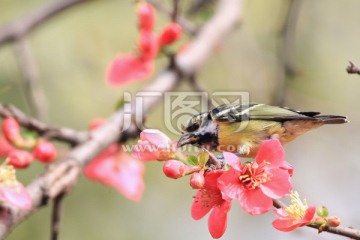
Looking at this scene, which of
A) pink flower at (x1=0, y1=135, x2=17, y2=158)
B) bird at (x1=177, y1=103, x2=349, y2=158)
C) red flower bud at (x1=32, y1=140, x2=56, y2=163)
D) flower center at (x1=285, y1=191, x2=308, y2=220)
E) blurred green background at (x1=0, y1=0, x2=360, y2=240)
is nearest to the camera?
flower center at (x1=285, y1=191, x2=308, y2=220)

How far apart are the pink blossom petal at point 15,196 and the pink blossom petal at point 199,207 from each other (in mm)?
469

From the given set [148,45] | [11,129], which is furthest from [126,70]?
[11,129]

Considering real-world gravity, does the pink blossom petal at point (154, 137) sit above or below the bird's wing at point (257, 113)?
above

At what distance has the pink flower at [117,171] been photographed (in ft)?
8.57

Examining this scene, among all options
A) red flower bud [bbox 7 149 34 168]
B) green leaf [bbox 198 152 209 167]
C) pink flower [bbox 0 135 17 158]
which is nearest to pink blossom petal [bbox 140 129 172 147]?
green leaf [bbox 198 152 209 167]

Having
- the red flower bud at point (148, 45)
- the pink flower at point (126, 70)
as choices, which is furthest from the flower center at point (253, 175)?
the pink flower at point (126, 70)

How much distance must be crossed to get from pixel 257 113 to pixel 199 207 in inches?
16.3

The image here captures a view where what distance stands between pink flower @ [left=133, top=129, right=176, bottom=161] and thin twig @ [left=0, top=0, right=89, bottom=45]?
1.79 metres

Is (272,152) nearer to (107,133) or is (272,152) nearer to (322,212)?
(322,212)

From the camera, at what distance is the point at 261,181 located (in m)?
1.32

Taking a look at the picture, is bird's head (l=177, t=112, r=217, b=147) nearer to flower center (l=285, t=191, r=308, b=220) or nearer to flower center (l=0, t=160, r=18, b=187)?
flower center (l=285, t=191, r=308, b=220)

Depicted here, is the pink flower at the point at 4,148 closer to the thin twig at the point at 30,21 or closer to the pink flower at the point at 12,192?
the pink flower at the point at 12,192

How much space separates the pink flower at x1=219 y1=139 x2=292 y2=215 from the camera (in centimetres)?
126

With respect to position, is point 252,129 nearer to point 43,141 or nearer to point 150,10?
point 43,141
